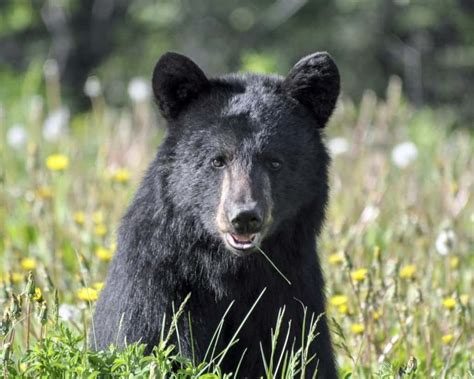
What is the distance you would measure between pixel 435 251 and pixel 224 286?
7.22 ft

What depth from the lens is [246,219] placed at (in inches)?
155

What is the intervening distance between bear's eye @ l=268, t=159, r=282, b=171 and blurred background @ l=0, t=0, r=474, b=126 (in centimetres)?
1127

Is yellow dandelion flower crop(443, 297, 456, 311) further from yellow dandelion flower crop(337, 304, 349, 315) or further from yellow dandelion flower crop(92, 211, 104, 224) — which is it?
yellow dandelion flower crop(92, 211, 104, 224)

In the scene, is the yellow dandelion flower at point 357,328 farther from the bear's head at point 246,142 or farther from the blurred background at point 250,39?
the blurred background at point 250,39

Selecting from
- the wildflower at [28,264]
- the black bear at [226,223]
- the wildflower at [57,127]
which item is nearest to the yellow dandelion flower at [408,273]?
the black bear at [226,223]

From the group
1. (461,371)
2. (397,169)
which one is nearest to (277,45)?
(397,169)

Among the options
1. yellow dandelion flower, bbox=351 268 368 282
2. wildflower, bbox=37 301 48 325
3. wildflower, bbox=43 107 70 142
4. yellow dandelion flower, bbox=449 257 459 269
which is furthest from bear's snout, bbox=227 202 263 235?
wildflower, bbox=43 107 70 142

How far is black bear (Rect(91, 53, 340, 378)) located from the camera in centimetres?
418

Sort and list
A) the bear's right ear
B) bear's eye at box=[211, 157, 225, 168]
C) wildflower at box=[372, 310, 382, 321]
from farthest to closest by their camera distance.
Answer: wildflower at box=[372, 310, 382, 321] → the bear's right ear → bear's eye at box=[211, 157, 225, 168]

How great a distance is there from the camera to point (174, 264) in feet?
13.9

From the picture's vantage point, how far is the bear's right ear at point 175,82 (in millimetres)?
4406

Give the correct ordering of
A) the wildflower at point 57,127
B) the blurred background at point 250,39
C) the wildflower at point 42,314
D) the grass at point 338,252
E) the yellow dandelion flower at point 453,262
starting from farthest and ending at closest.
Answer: the blurred background at point 250,39 → the wildflower at point 57,127 → the yellow dandelion flower at point 453,262 → the grass at point 338,252 → the wildflower at point 42,314

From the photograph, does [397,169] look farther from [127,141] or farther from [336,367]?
[336,367]

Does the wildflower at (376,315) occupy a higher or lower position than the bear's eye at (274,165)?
lower
